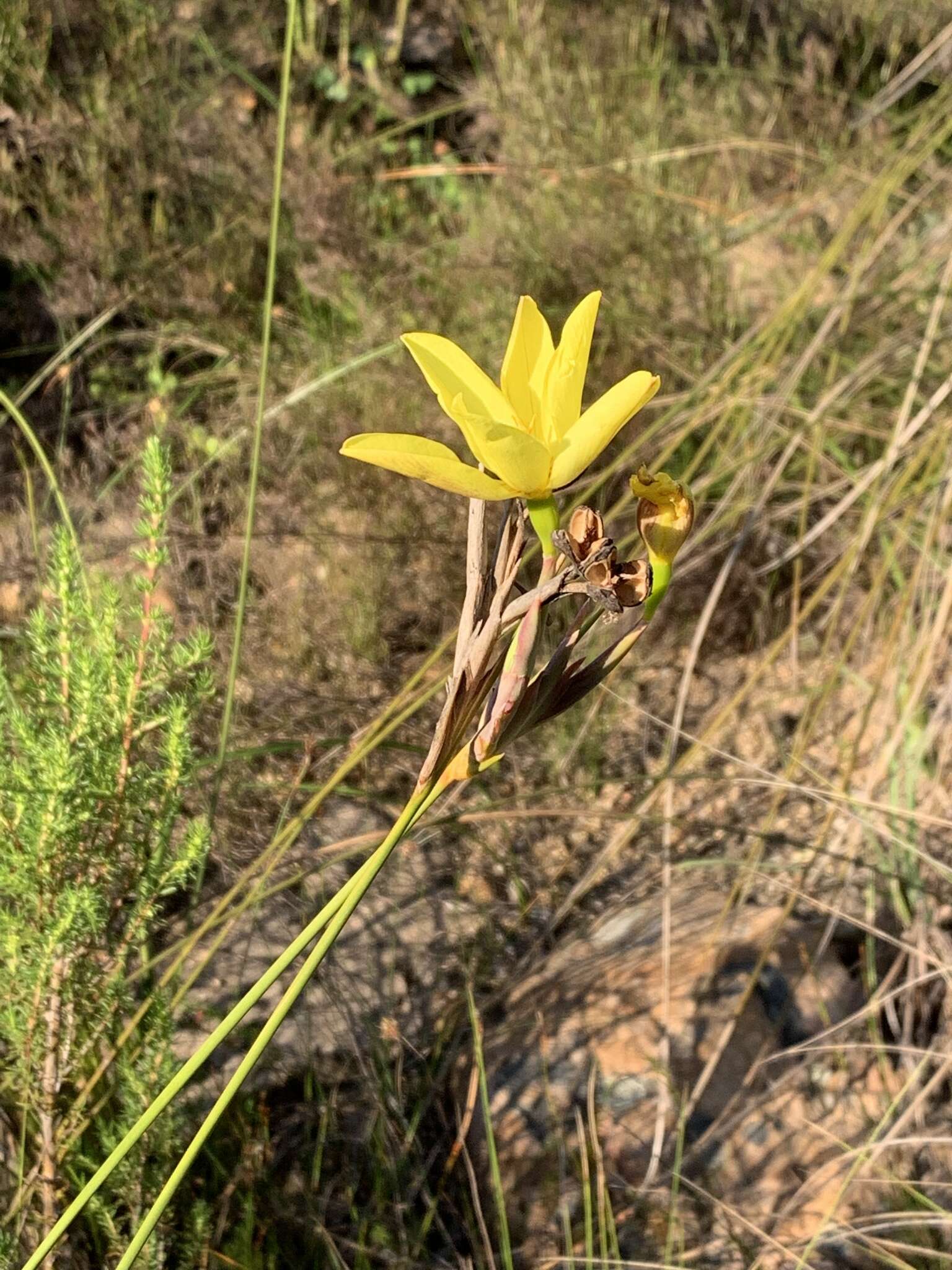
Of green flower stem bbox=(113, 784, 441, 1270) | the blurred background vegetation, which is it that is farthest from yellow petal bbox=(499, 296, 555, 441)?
the blurred background vegetation

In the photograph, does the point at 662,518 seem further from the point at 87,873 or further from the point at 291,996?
the point at 87,873

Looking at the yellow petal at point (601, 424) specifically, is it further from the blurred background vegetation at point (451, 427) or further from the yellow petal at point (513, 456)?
the blurred background vegetation at point (451, 427)

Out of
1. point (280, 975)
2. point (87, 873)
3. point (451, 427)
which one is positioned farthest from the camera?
point (451, 427)

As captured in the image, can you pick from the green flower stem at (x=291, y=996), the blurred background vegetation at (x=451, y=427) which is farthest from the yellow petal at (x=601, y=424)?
the blurred background vegetation at (x=451, y=427)

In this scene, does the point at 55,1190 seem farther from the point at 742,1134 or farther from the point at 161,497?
the point at 742,1134

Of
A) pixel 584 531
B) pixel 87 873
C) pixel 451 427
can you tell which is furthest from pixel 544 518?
pixel 451 427

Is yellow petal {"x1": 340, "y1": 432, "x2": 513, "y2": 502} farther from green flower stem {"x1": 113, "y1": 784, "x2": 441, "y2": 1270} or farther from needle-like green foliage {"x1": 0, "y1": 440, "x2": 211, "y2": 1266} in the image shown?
needle-like green foliage {"x1": 0, "y1": 440, "x2": 211, "y2": 1266}
